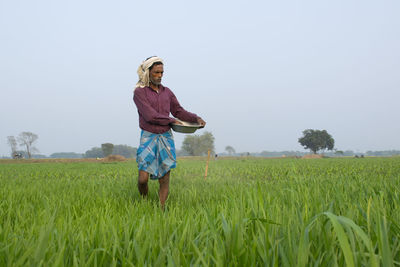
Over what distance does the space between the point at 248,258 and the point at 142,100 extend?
2.69 meters

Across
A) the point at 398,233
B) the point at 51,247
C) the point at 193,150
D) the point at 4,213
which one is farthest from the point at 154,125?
the point at 193,150

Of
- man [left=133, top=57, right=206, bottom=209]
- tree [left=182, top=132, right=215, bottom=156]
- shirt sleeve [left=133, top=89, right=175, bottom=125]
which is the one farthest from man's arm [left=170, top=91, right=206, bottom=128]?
tree [left=182, top=132, right=215, bottom=156]

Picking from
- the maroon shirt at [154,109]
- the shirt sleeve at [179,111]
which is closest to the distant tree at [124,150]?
the shirt sleeve at [179,111]

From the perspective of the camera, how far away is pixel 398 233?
54.1 inches

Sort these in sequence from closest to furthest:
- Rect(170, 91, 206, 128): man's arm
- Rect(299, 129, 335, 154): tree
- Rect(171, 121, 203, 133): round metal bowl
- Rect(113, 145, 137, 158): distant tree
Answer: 1. Rect(171, 121, 203, 133): round metal bowl
2. Rect(170, 91, 206, 128): man's arm
3. Rect(299, 129, 335, 154): tree
4. Rect(113, 145, 137, 158): distant tree

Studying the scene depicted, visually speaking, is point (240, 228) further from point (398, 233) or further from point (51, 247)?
point (51, 247)

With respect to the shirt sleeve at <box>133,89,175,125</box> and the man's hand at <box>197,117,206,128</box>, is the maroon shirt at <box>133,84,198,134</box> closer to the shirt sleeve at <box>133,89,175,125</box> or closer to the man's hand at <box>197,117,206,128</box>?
the shirt sleeve at <box>133,89,175,125</box>

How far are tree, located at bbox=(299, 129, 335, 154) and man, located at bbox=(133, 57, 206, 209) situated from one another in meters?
96.6

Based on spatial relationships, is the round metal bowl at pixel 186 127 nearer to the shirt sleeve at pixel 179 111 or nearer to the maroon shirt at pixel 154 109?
the maroon shirt at pixel 154 109

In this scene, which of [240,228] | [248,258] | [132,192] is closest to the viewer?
[248,258]

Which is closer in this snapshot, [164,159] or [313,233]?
[313,233]

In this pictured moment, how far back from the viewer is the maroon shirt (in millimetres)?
3402

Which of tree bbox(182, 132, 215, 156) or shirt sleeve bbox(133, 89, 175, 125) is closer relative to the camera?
shirt sleeve bbox(133, 89, 175, 125)

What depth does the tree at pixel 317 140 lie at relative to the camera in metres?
91.3
